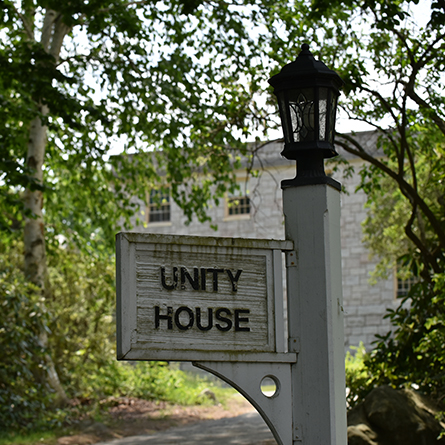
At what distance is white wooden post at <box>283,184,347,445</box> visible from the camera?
273 centimetres

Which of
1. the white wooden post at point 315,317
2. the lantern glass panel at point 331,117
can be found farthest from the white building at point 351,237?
the white wooden post at point 315,317

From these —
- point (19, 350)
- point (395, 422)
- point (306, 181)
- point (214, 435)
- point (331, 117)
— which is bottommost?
point (214, 435)

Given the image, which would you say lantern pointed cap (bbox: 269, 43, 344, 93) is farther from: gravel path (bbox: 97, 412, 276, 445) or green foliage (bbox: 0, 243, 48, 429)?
green foliage (bbox: 0, 243, 48, 429)

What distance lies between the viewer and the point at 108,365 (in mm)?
12945

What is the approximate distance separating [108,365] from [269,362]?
35.2ft

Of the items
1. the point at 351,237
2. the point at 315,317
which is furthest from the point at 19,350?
the point at 351,237

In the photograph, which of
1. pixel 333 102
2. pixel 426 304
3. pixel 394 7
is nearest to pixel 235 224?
pixel 426 304

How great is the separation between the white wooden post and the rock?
4.47m

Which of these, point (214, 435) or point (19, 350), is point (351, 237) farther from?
point (19, 350)

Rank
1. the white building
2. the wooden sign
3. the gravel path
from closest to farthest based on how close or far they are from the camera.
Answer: the wooden sign → the gravel path → the white building

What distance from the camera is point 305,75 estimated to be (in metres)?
2.95

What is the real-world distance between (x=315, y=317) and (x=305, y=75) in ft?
3.56

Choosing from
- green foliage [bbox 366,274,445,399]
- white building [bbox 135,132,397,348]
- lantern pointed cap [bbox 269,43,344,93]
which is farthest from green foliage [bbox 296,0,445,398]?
white building [bbox 135,132,397,348]

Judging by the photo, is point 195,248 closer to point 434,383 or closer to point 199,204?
point 434,383
